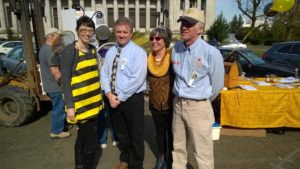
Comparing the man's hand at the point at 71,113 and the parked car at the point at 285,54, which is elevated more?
the parked car at the point at 285,54

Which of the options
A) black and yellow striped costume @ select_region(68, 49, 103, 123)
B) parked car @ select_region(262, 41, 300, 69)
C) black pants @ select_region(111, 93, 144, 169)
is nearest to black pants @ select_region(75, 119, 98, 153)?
black and yellow striped costume @ select_region(68, 49, 103, 123)

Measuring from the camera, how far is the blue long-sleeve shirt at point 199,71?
233 cm

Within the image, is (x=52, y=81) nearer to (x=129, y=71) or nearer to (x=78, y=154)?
(x=78, y=154)

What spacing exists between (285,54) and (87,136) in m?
8.15

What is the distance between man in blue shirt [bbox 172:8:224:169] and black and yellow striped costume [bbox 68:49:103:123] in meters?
0.89

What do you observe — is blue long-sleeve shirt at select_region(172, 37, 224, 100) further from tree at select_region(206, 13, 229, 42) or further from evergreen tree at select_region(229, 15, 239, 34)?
evergreen tree at select_region(229, 15, 239, 34)

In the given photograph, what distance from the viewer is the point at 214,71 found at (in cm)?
237

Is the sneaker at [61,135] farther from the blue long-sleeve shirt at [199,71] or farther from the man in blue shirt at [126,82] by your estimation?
the blue long-sleeve shirt at [199,71]

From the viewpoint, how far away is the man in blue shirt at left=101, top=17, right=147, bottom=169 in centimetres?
262

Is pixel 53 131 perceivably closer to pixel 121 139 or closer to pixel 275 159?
pixel 121 139

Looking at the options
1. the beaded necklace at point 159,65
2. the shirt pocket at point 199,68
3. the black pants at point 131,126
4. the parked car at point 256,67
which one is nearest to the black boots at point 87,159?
the black pants at point 131,126

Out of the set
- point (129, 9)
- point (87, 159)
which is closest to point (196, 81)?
point (87, 159)

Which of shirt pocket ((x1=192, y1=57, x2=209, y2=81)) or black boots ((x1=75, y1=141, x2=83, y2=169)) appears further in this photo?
black boots ((x1=75, y1=141, x2=83, y2=169))

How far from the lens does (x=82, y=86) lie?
8.45 feet
